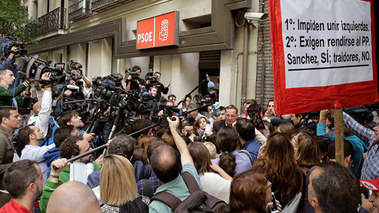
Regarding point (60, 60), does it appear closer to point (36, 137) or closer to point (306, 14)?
point (36, 137)

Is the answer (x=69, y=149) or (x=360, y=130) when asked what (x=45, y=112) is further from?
(x=360, y=130)

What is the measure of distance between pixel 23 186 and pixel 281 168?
1.93 m

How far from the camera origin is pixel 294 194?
104 inches

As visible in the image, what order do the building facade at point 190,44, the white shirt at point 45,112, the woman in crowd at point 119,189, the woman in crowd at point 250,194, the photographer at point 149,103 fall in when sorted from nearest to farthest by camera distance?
the woman in crowd at point 250,194, the woman in crowd at point 119,189, the white shirt at point 45,112, the photographer at point 149,103, the building facade at point 190,44

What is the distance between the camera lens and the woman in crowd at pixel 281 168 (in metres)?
2.65

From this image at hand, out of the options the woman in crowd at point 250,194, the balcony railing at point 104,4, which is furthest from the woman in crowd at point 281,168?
the balcony railing at point 104,4

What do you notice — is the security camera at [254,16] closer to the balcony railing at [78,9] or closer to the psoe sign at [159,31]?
the psoe sign at [159,31]

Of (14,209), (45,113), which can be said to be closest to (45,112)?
(45,113)

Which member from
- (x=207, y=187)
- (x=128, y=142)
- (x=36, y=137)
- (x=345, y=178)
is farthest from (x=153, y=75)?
(x=345, y=178)

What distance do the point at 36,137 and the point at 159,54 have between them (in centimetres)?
857

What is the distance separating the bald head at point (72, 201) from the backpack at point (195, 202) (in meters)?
0.47

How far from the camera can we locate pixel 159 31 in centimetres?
1189

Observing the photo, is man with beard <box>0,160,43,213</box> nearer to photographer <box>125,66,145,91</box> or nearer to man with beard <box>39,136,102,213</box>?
man with beard <box>39,136,102,213</box>

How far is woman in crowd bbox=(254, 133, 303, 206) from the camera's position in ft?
8.70
